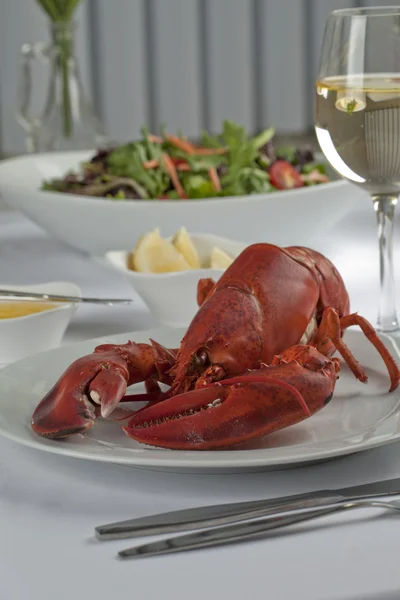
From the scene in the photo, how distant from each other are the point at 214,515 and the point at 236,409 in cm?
13

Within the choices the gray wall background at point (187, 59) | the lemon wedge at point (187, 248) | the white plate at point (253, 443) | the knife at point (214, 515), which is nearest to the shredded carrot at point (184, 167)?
the lemon wedge at point (187, 248)

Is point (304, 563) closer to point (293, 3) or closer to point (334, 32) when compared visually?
point (334, 32)

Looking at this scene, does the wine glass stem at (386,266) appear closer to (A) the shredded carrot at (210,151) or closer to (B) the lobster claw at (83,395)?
(B) the lobster claw at (83,395)

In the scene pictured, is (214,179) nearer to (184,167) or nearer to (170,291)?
(184,167)

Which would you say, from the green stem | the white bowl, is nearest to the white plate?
the white bowl

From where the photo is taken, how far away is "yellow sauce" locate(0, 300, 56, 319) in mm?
1287

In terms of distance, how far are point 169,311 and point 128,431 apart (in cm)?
53

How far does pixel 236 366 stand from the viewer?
1.00 metres

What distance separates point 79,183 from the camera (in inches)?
80.6

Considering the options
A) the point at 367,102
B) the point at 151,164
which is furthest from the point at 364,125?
the point at 151,164

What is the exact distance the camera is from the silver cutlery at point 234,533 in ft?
2.25

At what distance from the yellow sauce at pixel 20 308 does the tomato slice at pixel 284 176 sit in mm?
836

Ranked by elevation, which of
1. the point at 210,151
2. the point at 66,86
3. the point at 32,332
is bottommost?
the point at 32,332

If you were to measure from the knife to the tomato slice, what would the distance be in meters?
1.32
